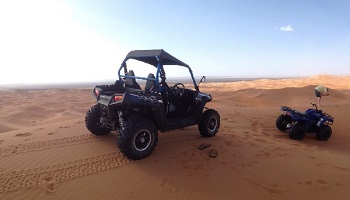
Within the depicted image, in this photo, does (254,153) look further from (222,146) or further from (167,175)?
(167,175)

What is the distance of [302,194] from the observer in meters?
4.01

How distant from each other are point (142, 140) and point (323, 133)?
572 centimetres

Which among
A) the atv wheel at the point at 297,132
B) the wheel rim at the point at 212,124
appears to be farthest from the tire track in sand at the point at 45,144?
the atv wheel at the point at 297,132

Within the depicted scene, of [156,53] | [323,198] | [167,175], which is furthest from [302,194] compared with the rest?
[156,53]

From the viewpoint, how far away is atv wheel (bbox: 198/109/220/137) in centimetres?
679

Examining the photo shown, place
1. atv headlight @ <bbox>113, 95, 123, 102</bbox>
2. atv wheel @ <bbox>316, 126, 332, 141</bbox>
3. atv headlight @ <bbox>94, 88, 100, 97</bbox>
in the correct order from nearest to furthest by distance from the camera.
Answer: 1. atv headlight @ <bbox>113, 95, 123, 102</bbox>
2. atv headlight @ <bbox>94, 88, 100, 97</bbox>
3. atv wheel @ <bbox>316, 126, 332, 141</bbox>

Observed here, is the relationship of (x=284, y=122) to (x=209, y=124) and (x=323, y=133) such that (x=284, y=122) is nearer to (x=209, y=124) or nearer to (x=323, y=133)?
(x=323, y=133)

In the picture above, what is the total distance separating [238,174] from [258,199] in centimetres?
80

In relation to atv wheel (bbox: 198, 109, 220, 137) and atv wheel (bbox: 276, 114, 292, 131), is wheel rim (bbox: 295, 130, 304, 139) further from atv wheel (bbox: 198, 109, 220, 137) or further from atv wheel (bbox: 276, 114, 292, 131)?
atv wheel (bbox: 198, 109, 220, 137)

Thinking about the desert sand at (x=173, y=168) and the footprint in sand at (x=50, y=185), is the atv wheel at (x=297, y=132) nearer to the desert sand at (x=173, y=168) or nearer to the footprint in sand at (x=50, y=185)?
the desert sand at (x=173, y=168)

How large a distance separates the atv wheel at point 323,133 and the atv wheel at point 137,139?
5.29 meters

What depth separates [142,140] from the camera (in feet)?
16.9

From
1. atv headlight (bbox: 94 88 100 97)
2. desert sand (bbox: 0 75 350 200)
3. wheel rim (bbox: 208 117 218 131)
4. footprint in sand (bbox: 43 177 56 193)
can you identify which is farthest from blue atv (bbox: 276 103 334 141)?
footprint in sand (bbox: 43 177 56 193)

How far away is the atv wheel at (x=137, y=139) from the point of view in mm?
4871
